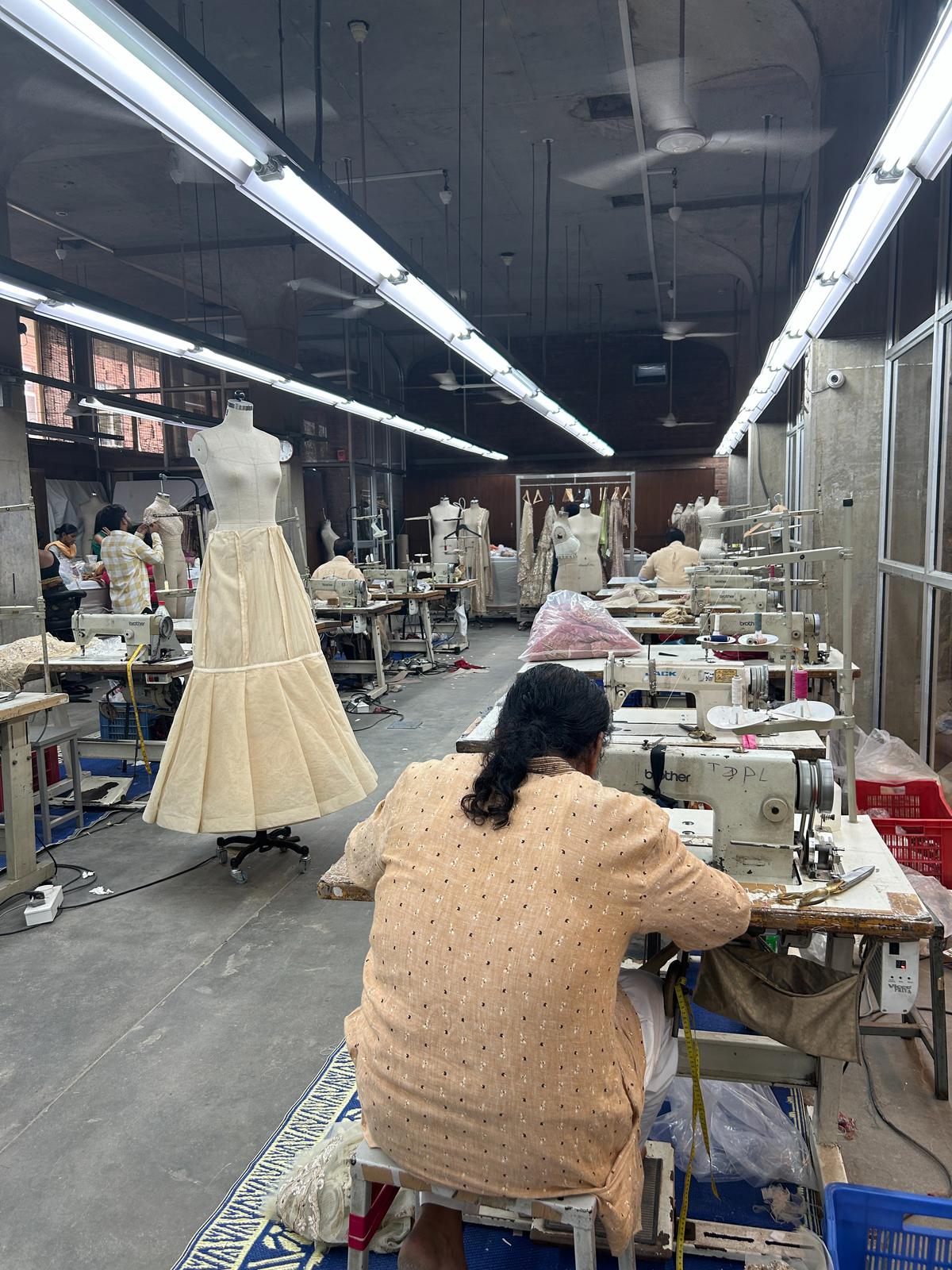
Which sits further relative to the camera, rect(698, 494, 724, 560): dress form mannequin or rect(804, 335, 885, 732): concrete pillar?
rect(698, 494, 724, 560): dress form mannequin

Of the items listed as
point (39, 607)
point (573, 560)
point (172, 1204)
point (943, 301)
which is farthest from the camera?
point (573, 560)

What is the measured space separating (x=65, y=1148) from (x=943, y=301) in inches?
187

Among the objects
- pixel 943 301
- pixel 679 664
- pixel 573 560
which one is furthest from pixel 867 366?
pixel 573 560

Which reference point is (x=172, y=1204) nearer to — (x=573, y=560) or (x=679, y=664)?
(x=679, y=664)

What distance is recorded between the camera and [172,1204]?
2.07m

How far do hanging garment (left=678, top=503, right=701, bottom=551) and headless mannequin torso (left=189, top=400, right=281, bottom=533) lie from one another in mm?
9812

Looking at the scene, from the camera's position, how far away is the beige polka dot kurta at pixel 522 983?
4.54ft

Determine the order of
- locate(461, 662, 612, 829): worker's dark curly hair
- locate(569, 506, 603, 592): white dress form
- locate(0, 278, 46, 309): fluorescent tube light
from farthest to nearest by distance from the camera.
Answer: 1. locate(569, 506, 603, 592): white dress form
2. locate(0, 278, 46, 309): fluorescent tube light
3. locate(461, 662, 612, 829): worker's dark curly hair

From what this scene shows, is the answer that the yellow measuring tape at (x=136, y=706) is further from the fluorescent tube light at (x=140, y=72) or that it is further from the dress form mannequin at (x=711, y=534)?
the dress form mannequin at (x=711, y=534)

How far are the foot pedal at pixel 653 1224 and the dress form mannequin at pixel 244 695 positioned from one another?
7.28ft

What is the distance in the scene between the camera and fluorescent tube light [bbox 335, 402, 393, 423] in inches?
330

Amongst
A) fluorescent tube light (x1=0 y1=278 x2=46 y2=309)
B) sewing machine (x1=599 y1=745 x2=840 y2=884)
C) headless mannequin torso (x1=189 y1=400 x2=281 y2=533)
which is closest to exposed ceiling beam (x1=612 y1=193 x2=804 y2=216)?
fluorescent tube light (x1=0 y1=278 x2=46 y2=309)

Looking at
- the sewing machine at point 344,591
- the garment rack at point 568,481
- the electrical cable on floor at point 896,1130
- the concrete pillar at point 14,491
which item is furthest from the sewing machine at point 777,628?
the garment rack at point 568,481

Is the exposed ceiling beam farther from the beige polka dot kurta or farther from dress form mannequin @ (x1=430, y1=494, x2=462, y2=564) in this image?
the beige polka dot kurta
